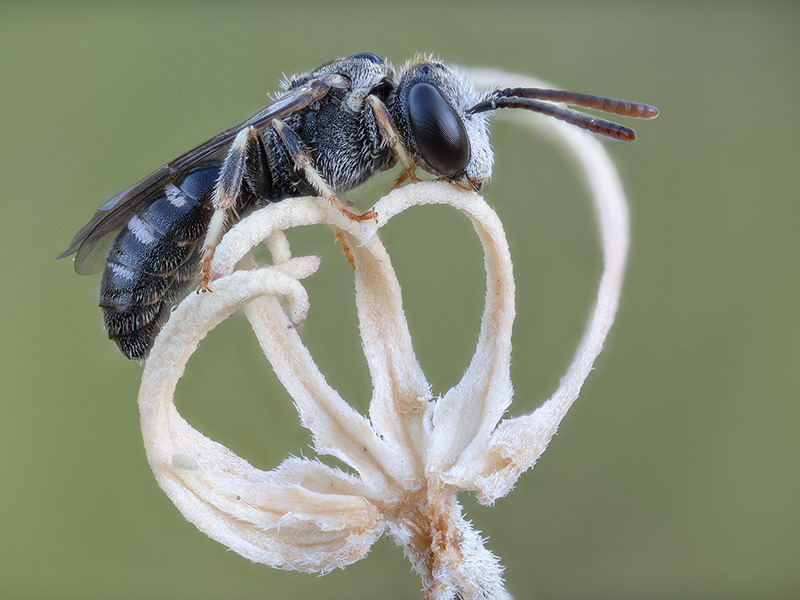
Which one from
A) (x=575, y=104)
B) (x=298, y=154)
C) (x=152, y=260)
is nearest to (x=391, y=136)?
(x=298, y=154)

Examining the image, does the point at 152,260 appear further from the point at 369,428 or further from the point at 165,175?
the point at 369,428

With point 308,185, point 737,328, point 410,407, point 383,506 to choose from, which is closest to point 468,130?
point 308,185

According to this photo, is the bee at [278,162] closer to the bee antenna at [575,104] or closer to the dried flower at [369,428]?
the bee antenna at [575,104]

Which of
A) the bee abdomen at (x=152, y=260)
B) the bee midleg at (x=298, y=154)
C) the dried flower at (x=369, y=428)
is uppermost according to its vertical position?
the bee midleg at (x=298, y=154)

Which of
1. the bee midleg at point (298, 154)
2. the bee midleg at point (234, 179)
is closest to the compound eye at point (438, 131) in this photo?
the bee midleg at point (298, 154)

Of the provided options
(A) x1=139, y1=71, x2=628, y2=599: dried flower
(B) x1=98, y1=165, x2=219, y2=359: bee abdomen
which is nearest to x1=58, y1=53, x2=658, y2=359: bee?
(B) x1=98, y1=165, x2=219, y2=359: bee abdomen

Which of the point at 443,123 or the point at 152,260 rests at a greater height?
the point at 443,123

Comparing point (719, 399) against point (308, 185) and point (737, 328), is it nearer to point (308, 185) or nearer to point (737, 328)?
point (737, 328)
